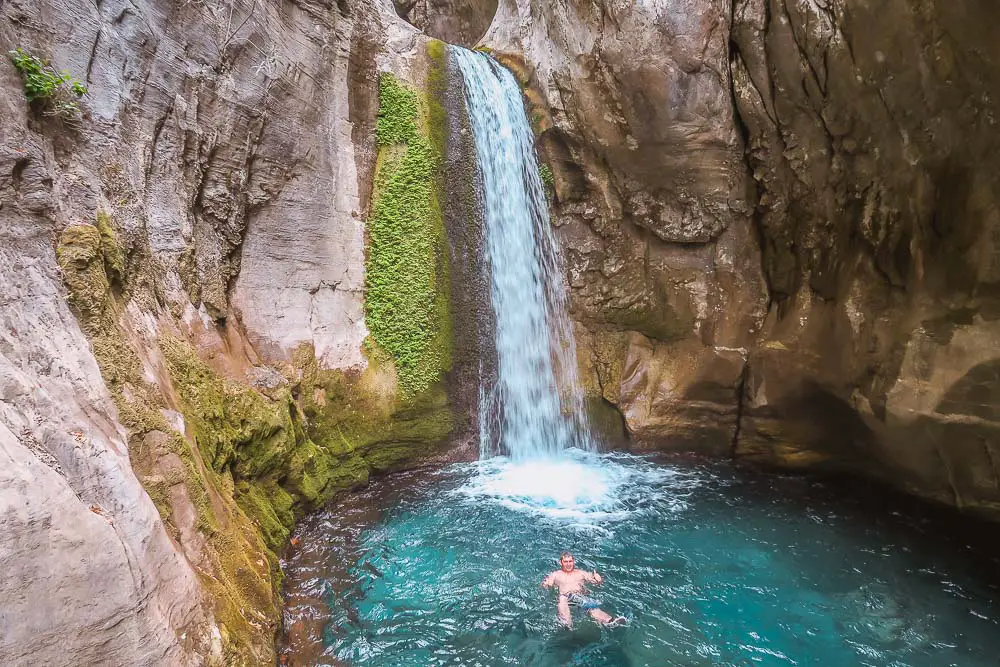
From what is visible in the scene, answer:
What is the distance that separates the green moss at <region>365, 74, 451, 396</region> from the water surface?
200cm

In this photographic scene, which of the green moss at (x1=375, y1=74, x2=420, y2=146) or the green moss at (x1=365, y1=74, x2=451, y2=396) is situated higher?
the green moss at (x1=375, y1=74, x2=420, y2=146)

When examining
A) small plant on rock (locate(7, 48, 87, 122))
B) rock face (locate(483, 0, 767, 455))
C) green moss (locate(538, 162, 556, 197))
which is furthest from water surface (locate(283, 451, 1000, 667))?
green moss (locate(538, 162, 556, 197))

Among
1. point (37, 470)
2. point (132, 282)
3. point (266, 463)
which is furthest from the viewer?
point (266, 463)

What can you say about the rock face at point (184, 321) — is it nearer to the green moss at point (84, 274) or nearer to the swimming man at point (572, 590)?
the green moss at point (84, 274)

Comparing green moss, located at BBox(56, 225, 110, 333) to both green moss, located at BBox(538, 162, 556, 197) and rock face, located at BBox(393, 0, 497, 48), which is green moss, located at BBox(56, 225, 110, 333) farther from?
rock face, located at BBox(393, 0, 497, 48)

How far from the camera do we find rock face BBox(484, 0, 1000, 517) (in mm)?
5758

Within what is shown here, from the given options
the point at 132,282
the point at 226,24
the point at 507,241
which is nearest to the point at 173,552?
the point at 132,282

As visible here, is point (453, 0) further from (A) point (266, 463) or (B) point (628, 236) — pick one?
(A) point (266, 463)

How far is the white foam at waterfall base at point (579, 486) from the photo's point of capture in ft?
23.2

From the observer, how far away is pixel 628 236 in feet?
30.0

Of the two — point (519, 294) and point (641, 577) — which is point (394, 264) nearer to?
point (519, 294)

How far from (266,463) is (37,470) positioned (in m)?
3.58

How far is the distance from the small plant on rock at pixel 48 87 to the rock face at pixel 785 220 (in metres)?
6.48

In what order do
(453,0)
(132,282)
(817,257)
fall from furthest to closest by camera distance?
(453,0)
(817,257)
(132,282)
